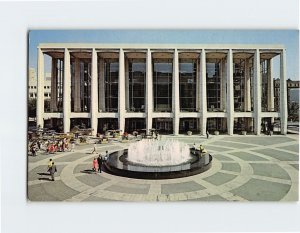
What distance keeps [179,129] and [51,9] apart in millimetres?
20911

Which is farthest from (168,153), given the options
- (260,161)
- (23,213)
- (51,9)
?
(51,9)

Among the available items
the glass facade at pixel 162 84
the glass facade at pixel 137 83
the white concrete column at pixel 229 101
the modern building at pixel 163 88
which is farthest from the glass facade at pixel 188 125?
the glass facade at pixel 137 83

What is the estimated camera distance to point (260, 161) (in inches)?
685

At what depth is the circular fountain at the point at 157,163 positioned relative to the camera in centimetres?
1427

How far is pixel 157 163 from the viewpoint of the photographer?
16359mm

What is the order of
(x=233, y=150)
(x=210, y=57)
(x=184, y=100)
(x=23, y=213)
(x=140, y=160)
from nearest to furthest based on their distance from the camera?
(x=23, y=213) < (x=140, y=160) < (x=233, y=150) < (x=210, y=57) < (x=184, y=100)

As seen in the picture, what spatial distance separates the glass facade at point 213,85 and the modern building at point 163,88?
0.40ft

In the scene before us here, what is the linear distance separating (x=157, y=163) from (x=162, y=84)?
18.3 meters

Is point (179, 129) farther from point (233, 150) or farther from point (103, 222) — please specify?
point (103, 222)

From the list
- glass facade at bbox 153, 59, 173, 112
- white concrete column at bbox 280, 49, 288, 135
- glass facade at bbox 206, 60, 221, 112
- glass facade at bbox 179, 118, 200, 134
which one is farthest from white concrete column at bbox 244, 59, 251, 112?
glass facade at bbox 153, 59, 173, 112

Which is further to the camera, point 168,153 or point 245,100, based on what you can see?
point 245,100

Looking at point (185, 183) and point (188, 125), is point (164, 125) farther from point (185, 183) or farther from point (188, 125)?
point (185, 183)

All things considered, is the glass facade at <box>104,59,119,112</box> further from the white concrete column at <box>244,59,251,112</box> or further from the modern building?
the white concrete column at <box>244,59,251,112</box>

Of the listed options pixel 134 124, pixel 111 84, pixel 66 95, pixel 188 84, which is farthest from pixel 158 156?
pixel 111 84
